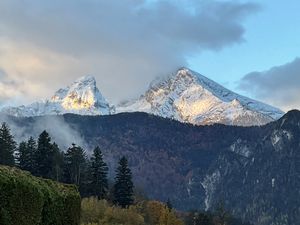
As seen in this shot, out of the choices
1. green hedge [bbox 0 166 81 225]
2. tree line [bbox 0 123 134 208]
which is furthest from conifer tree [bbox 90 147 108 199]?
green hedge [bbox 0 166 81 225]

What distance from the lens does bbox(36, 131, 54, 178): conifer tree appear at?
12375 cm

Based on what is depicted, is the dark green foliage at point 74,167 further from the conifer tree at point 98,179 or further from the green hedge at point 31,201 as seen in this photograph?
the green hedge at point 31,201

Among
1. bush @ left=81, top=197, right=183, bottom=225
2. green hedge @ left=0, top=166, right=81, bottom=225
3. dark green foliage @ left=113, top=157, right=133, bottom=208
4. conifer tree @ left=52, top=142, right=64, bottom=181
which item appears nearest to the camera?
green hedge @ left=0, top=166, right=81, bottom=225

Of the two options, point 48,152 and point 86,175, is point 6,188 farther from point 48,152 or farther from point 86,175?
point 86,175

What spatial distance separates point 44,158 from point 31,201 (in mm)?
82543

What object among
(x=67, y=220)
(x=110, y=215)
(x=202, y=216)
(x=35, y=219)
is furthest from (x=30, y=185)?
(x=202, y=216)

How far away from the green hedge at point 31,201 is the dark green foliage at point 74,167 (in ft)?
246

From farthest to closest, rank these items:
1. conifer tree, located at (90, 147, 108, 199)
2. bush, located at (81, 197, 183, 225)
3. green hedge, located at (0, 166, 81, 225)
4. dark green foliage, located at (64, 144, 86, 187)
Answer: dark green foliage, located at (64, 144, 86, 187) < conifer tree, located at (90, 147, 108, 199) < bush, located at (81, 197, 183, 225) < green hedge, located at (0, 166, 81, 225)

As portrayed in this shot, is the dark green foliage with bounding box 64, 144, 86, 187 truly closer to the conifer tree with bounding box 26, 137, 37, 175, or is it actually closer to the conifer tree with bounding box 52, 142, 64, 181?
the conifer tree with bounding box 52, 142, 64, 181

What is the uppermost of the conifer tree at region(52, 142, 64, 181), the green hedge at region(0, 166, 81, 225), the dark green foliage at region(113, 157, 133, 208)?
the conifer tree at region(52, 142, 64, 181)

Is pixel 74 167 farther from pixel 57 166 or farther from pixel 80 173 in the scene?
pixel 57 166

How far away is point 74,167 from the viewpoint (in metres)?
131

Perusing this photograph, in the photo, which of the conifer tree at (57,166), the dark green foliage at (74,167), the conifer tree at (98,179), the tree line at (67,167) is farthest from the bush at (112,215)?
the conifer tree at (57,166)

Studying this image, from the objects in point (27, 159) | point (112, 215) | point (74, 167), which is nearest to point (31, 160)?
point (27, 159)
